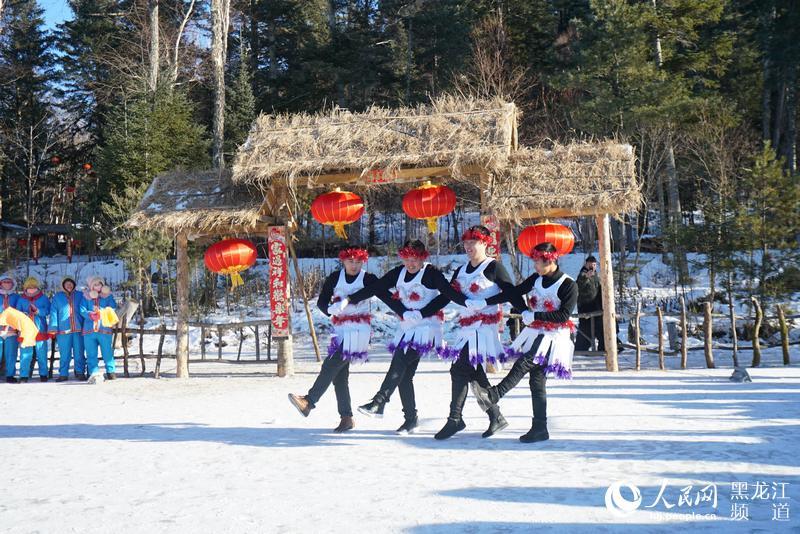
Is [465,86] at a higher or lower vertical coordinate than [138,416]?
higher

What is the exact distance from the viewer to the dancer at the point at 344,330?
588 cm

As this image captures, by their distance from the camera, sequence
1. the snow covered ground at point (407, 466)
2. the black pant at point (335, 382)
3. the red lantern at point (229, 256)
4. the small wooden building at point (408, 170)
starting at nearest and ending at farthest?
1. the snow covered ground at point (407, 466)
2. the black pant at point (335, 382)
3. the small wooden building at point (408, 170)
4. the red lantern at point (229, 256)

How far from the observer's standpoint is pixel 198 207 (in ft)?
34.0

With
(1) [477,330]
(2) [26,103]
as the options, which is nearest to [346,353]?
(1) [477,330]

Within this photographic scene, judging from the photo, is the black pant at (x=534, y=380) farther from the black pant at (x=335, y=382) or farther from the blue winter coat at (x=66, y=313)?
the blue winter coat at (x=66, y=313)

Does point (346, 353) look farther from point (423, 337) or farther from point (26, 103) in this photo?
point (26, 103)

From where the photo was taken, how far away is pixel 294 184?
33.0 ft

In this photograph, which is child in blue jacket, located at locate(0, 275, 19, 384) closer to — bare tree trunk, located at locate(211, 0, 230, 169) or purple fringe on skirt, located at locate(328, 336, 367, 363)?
purple fringe on skirt, located at locate(328, 336, 367, 363)

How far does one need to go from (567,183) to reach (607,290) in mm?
1691

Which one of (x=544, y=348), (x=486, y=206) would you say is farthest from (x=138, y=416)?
(x=486, y=206)

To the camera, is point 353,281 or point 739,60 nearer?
point 353,281

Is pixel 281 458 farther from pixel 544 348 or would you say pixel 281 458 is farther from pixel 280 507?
pixel 544 348

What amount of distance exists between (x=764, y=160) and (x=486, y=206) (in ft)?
23.7

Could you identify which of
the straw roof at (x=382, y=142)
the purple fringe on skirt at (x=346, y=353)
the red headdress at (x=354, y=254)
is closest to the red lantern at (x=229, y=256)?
the straw roof at (x=382, y=142)
